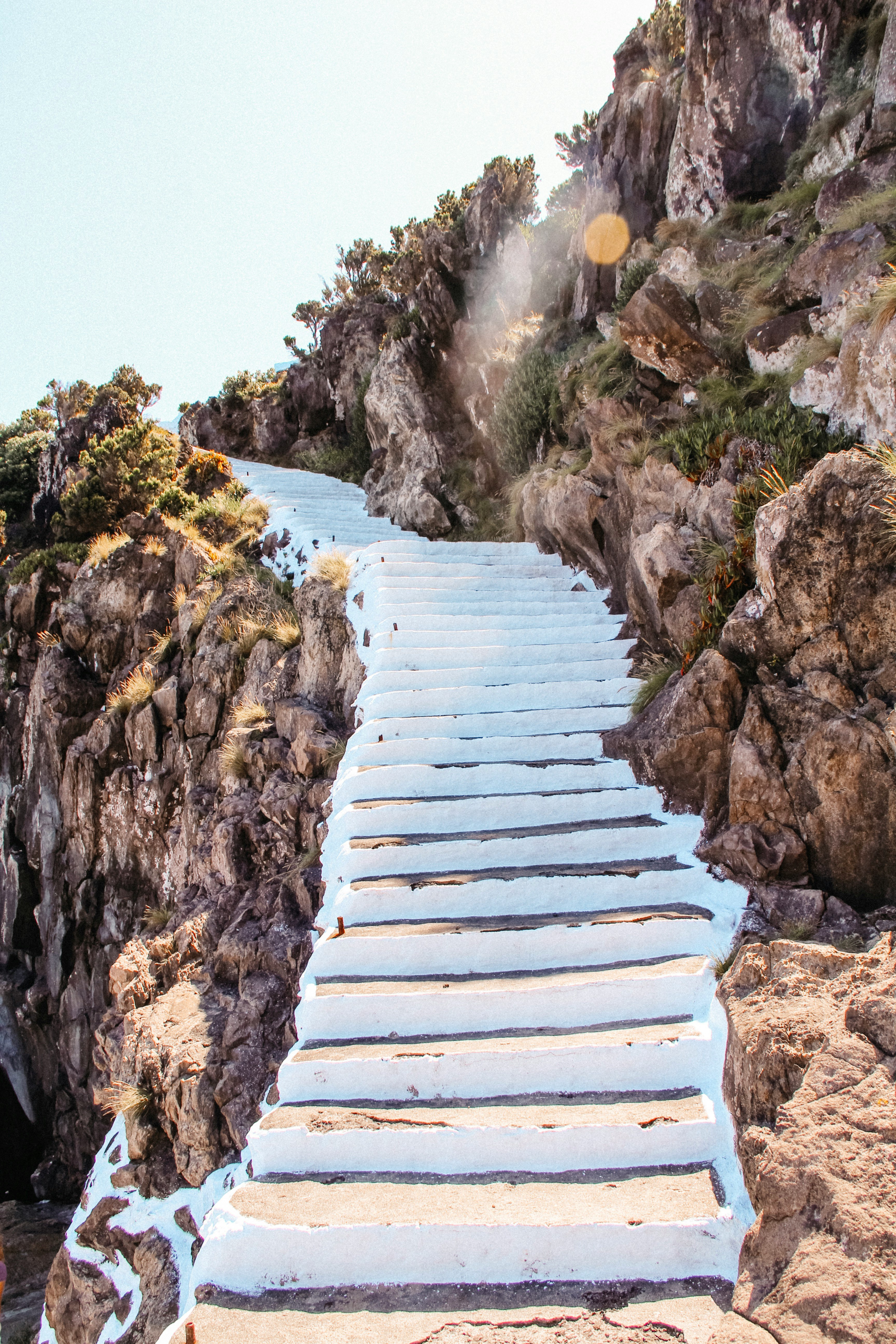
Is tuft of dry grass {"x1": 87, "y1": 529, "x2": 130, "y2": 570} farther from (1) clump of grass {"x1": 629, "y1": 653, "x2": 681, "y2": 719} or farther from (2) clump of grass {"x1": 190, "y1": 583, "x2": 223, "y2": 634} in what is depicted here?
(1) clump of grass {"x1": 629, "y1": 653, "x2": 681, "y2": 719}

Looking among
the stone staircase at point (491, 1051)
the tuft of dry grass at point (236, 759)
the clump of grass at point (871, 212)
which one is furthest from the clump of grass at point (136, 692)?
the clump of grass at point (871, 212)

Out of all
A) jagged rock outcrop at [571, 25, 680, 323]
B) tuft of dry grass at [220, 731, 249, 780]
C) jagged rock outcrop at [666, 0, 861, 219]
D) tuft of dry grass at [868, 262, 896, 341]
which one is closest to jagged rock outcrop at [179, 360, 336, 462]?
jagged rock outcrop at [571, 25, 680, 323]

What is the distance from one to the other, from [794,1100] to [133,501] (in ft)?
48.2

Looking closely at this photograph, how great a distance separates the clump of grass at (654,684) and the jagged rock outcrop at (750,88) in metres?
6.93

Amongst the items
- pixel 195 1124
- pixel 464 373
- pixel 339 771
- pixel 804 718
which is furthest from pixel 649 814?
pixel 464 373

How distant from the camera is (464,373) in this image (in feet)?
51.6

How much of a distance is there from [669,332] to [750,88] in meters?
4.10

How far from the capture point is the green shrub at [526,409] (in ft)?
40.5

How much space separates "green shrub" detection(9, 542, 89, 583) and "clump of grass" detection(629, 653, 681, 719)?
436 inches

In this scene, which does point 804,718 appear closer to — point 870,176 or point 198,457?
point 870,176

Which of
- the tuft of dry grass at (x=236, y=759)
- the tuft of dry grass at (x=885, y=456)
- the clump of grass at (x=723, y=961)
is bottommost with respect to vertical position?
the clump of grass at (x=723, y=961)

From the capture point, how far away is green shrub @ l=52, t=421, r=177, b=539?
14641 mm

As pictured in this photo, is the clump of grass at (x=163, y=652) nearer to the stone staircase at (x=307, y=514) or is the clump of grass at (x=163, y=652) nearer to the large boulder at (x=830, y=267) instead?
the stone staircase at (x=307, y=514)

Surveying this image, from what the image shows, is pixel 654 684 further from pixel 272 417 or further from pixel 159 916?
pixel 272 417
